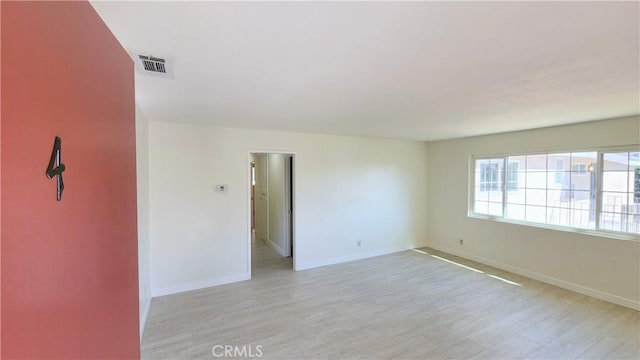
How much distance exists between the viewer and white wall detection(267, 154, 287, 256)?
218 inches

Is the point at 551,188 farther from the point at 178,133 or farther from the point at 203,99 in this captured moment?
the point at 178,133

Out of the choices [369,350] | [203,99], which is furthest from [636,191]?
[203,99]

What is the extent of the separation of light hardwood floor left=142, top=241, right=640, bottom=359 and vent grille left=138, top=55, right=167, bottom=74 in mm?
2403

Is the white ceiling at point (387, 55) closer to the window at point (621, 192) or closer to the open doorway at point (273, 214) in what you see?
the window at point (621, 192)

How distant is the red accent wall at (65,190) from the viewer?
53cm

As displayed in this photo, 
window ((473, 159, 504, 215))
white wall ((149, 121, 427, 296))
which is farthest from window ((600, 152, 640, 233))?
white wall ((149, 121, 427, 296))

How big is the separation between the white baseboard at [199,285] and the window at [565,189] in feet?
14.3

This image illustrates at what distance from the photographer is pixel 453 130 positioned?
4.35 metres

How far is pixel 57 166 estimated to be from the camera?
2.24 ft

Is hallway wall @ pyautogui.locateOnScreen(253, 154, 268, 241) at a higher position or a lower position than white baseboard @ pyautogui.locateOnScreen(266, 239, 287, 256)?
higher

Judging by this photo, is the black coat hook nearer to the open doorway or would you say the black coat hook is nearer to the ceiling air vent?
the ceiling air vent

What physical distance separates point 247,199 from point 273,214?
6.47 feet

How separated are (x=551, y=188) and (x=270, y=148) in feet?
14.2

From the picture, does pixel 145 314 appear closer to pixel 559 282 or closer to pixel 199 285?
pixel 199 285
